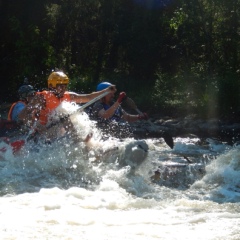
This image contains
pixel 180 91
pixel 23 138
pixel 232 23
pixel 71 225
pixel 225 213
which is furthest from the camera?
pixel 232 23

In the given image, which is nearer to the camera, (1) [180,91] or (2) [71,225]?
(2) [71,225]

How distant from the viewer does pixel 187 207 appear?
655 centimetres

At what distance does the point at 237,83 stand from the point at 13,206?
1295 centimetres

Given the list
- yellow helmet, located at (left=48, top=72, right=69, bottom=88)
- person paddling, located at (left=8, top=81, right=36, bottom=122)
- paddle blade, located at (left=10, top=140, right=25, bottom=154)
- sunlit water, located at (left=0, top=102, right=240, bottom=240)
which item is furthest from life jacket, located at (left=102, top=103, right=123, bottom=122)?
paddle blade, located at (left=10, top=140, right=25, bottom=154)

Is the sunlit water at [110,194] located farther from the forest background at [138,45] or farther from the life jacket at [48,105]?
the forest background at [138,45]

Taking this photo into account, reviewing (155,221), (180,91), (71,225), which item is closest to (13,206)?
(71,225)

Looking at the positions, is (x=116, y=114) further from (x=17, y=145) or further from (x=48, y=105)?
(x=17, y=145)

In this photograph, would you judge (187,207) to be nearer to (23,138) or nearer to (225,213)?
(225,213)

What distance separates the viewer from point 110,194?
7.23 metres

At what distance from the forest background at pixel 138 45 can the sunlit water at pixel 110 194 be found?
10.5 meters

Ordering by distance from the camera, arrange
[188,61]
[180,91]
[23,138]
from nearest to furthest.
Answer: [23,138], [180,91], [188,61]

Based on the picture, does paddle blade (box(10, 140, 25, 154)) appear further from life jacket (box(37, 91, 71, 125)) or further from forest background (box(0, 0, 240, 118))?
forest background (box(0, 0, 240, 118))

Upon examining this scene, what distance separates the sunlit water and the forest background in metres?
10.5

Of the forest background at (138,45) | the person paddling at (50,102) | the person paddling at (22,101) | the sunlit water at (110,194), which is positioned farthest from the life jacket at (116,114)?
the forest background at (138,45)
